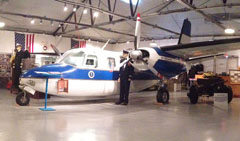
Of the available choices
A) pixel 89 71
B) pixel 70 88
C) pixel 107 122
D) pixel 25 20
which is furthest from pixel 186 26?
pixel 25 20

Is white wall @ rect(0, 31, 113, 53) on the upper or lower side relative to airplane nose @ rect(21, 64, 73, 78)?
upper

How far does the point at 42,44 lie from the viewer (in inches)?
864

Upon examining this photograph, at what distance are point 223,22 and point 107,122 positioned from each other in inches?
650

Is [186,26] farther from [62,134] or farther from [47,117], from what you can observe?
[62,134]

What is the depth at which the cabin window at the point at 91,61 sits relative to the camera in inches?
356

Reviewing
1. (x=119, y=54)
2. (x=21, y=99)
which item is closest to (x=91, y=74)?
(x=119, y=54)

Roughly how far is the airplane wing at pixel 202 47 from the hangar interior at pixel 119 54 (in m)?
1.05

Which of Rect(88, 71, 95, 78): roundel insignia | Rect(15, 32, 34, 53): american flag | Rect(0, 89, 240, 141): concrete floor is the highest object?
Rect(15, 32, 34, 53): american flag

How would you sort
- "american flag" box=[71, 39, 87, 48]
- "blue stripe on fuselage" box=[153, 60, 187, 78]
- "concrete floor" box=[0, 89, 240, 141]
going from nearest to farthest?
1. "concrete floor" box=[0, 89, 240, 141]
2. "blue stripe on fuselage" box=[153, 60, 187, 78]
3. "american flag" box=[71, 39, 87, 48]

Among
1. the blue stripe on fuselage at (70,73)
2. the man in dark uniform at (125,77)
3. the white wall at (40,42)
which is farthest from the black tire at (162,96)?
the white wall at (40,42)

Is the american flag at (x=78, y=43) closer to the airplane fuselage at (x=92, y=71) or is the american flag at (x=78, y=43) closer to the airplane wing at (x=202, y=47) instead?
the airplane fuselage at (x=92, y=71)

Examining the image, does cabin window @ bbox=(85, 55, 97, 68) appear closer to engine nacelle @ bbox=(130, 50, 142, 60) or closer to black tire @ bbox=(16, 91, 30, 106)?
engine nacelle @ bbox=(130, 50, 142, 60)

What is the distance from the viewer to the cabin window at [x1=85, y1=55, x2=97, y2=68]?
9054 mm

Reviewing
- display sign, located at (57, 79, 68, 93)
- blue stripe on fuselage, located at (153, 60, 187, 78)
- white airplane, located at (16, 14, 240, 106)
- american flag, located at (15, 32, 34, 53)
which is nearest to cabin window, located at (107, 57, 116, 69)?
white airplane, located at (16, 14, 240, 106)
